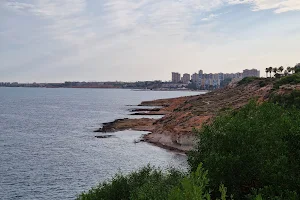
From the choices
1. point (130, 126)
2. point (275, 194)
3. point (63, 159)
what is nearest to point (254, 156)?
point (275, 194)

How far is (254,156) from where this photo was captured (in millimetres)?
29328

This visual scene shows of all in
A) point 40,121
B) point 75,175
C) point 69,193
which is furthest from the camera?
point 40,121

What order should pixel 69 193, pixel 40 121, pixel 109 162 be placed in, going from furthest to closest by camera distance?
pixel 40 121 < pixel 109 162 < pixel 69 193

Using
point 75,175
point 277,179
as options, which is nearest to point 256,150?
point 277,179

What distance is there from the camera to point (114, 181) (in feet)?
123

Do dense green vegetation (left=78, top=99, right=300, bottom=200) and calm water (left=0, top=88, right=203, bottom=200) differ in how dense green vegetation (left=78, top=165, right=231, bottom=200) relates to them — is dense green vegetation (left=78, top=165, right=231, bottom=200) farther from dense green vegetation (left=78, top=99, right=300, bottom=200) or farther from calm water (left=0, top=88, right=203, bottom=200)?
calm water (left=0, top=88, right=203, bottom=200)

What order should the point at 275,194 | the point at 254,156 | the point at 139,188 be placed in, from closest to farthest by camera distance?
the point at 275,194 < the point at 254,156 < the point at 139,188

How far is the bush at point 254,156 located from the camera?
89.4 ft

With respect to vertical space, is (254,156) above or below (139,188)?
above

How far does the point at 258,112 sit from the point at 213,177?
1109 cm

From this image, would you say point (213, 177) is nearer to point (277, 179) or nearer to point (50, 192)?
point (277, 179)

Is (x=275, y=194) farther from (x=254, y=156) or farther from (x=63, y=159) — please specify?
(x=63, y=159)

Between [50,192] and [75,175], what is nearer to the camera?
[50,192]

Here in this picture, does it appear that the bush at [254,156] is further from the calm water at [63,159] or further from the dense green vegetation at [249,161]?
the calm water at [63,159]
